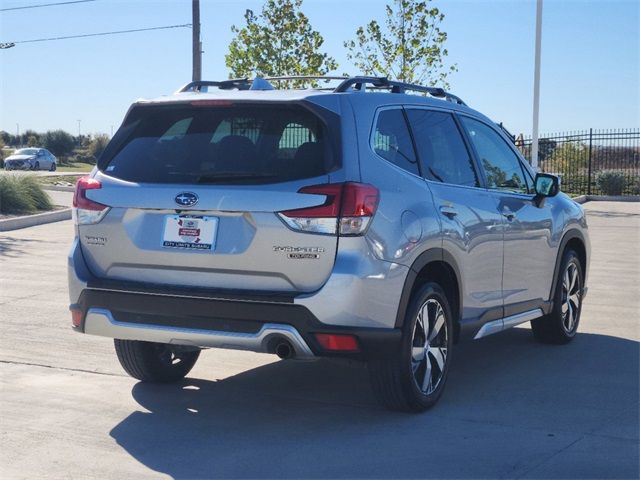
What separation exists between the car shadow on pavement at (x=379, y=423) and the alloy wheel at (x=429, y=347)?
20cm

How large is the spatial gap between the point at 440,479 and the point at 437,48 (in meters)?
28.4

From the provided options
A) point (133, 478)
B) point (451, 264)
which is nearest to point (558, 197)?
point (451, 264)

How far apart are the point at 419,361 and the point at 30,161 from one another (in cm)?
4325

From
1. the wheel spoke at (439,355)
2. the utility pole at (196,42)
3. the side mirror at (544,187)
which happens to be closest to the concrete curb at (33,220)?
the utility pole at (196,42)

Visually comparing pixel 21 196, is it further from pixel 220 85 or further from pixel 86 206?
pixel 86 206

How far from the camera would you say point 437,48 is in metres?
32.3

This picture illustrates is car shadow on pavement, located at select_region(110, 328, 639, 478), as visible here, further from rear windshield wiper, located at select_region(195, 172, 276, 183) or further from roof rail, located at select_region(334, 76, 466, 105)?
roof rail, located at select_region(334, 76, 466, 105)

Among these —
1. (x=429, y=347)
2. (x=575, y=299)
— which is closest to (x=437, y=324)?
(x=429, y=347)

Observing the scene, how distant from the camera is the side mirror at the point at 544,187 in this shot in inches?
304

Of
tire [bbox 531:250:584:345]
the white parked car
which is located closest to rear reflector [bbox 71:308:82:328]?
tire [bbox 531:250:584:345]

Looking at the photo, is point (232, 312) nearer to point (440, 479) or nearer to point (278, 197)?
point (278, 197)

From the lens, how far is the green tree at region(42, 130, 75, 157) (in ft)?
222

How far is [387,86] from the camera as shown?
6.62m

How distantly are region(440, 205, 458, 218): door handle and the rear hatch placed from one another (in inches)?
38.3
